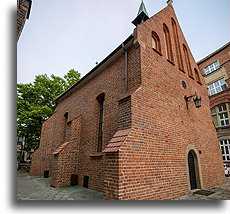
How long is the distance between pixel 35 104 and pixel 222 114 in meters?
20.7

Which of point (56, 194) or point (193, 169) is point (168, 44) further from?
point (56, 194)

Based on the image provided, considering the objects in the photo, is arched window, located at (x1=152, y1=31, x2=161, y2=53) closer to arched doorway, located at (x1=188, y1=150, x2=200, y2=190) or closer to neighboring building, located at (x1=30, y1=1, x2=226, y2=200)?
neighboring building, located at (x1=30, y1=1, x2=226, y2=200)

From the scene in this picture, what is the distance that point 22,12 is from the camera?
466 centimetres

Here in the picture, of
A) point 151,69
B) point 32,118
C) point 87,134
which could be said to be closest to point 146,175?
point 151,69

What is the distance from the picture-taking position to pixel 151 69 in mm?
5699

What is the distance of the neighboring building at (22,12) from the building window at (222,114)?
20037mm

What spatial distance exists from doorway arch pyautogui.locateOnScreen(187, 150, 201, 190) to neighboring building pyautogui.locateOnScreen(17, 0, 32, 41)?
7805mm

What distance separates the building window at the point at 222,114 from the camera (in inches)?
672

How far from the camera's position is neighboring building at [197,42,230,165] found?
16.6 meters

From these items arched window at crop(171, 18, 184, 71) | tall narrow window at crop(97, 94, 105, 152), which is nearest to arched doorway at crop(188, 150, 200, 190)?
tall narrow window at crop(97, 94, 105, 152)

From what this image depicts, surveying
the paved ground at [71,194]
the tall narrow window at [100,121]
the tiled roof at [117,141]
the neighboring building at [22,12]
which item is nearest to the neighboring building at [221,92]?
the paved ground at [71,194]

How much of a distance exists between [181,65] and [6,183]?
28.5ft

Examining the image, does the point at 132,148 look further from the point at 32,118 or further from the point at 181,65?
the point at 32,118

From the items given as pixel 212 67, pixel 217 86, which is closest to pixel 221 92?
pixel 217 86
